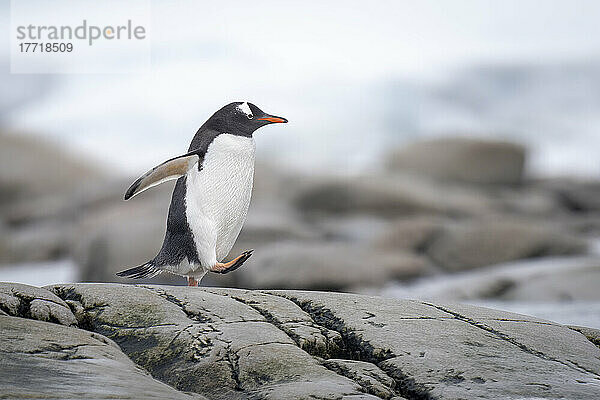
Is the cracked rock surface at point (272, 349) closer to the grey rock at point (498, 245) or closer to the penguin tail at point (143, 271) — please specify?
the penguin tail at point (143, 271)

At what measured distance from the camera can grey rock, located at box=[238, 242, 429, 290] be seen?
597 centimetres

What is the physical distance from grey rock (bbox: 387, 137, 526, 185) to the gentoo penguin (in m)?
9.50

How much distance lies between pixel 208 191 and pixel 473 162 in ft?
32.3

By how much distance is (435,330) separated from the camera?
2.24 meters

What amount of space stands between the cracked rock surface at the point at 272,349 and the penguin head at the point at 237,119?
2.05 feet

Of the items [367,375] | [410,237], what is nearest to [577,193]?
[410,237]

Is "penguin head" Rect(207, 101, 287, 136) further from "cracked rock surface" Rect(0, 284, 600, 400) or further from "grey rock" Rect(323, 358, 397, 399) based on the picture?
"grey rock" Rect(323, 358, 397, 399)

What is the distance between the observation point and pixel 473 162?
39.9 ft

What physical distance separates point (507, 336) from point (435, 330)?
22 centimetres

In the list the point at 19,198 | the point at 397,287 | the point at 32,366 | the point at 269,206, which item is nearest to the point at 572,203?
the point at 269,206

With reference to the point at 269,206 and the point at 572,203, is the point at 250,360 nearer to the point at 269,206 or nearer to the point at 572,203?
the point at 269,206

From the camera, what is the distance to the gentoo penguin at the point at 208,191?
274 cm

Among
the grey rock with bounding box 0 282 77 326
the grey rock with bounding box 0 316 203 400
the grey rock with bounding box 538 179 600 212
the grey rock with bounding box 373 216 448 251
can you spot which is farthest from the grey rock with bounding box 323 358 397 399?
the grey rock with bounding box 538 179 600 212

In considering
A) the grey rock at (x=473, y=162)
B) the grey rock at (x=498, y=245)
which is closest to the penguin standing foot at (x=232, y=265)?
the grey rock at (x=498, y=245)
